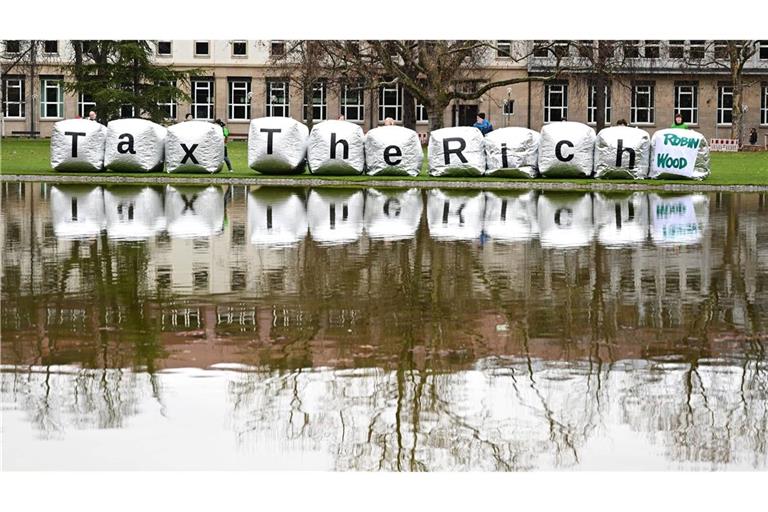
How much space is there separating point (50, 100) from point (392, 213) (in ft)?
192

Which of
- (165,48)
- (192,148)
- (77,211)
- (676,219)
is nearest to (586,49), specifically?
(192,148)

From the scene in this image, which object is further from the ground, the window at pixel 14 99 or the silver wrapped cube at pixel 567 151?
the window at pixel 14 99

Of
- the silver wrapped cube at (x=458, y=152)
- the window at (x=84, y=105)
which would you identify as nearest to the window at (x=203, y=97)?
the window at (x=84, y=105)

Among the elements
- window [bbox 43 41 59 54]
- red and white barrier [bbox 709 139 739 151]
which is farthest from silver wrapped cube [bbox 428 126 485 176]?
window [bbox 43 41 59 54]

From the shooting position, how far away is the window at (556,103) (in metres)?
78.1

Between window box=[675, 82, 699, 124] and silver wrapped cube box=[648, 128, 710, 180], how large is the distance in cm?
4747

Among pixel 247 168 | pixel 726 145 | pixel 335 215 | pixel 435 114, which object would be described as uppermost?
pixel 435 114

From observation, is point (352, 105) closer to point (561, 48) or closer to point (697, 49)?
point (697, 49)

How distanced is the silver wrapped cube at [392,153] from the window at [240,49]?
46.5 meters

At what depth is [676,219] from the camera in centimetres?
2189

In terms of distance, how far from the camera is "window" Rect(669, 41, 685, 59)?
7462 centimetres

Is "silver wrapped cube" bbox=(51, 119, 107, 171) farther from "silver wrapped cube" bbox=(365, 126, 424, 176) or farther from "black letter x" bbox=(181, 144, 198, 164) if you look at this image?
"silver wrapped cube" bbox=(365, 126, 424, 176)

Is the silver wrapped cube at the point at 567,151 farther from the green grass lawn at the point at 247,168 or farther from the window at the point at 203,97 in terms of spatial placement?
the window at the point at 203,97
